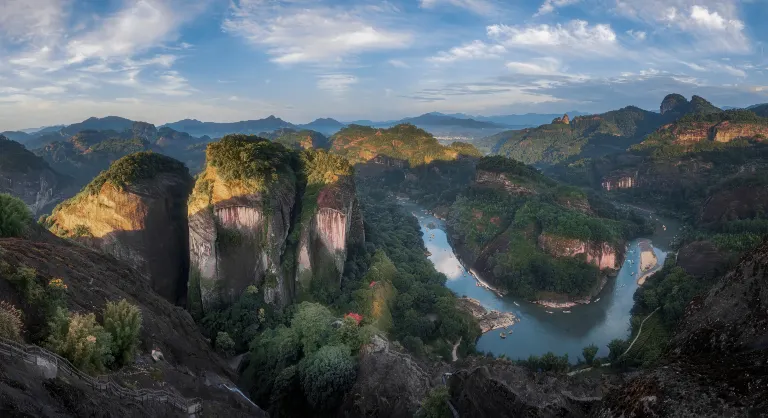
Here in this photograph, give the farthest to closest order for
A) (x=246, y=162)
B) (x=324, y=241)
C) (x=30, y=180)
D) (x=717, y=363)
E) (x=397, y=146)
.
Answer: (x=397, y=146) < (x=30, y=180) < (x=324, y=241) < (x=246, y=162) < (x=717, y=363)

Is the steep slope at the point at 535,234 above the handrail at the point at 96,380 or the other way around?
the other way around

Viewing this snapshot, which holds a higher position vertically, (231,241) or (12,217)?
(12,217)

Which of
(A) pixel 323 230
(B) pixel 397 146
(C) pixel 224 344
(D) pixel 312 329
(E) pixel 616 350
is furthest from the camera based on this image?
(B) pixel 397 146

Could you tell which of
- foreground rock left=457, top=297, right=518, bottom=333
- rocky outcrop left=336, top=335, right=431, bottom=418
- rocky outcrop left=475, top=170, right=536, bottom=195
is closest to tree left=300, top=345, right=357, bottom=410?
rocky outcrop left=336, top=335, right=431, bottom=418

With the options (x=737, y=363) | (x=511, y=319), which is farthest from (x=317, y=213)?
(x=737, y=363)

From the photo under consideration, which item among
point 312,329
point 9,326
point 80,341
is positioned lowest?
point 312,329

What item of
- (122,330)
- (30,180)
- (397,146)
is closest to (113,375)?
(122,330)

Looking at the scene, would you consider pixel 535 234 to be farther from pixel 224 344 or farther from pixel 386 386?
pixel 224 344

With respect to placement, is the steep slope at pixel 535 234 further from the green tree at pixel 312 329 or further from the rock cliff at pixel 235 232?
the green tree at pixel 312 329

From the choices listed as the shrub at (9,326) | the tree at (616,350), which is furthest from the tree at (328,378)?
the tree at (616,350)
